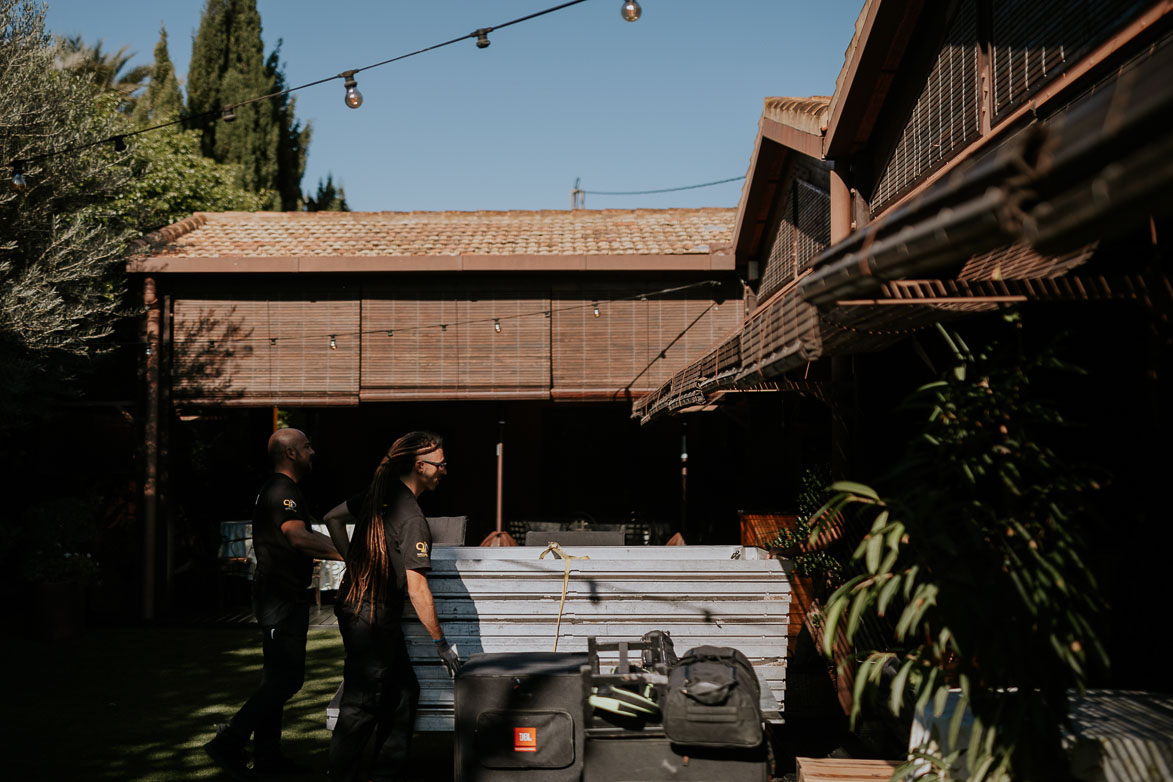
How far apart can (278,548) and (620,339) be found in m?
7.49

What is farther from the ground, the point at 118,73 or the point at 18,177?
the point at 118,73

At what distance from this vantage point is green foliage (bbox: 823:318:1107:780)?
2918mm

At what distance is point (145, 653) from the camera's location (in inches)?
377

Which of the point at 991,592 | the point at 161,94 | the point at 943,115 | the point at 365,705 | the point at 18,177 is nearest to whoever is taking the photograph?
the point at 991,592

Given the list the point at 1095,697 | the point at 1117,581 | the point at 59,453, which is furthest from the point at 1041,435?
the point at 59,453

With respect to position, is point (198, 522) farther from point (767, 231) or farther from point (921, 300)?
point (921, 300)

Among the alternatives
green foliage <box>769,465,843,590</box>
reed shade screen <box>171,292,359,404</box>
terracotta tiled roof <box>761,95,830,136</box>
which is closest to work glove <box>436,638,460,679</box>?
green foliage <box>769,465,843,590</box>

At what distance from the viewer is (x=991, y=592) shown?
2922 millimetres

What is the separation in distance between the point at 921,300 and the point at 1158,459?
5.14 ft

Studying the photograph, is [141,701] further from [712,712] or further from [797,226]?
[797,226]

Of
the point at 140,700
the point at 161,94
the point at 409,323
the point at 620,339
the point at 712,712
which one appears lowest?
the point at 140,700

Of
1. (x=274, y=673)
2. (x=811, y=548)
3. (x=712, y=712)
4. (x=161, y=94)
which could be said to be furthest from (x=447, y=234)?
(x=161, y=94)

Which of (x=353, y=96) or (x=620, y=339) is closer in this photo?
(x=353, y=96)

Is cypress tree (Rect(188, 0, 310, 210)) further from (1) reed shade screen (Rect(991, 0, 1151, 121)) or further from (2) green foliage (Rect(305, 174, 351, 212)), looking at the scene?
(1) reed shade screen (Rect(991, 0, 1151, 121))
